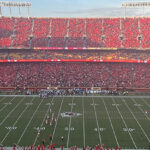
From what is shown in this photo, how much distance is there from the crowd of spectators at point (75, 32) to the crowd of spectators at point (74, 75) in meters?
4.28

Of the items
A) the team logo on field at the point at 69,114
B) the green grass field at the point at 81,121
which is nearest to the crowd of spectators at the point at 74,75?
the green grass field at the point at 81,121

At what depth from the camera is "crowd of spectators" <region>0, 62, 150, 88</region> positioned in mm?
34188

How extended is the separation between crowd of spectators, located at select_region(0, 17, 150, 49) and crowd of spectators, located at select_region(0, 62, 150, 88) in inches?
168

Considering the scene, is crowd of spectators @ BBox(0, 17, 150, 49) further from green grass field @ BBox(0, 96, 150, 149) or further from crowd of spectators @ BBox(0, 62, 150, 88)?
green grass field @ BBox(0, 96, 150, 149)

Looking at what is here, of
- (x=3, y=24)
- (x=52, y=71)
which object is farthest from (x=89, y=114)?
(x=3, y=24)

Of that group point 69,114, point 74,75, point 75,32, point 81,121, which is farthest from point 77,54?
point 81,121

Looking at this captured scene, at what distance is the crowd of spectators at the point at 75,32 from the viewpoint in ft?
134

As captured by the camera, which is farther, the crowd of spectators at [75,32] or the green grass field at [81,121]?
the crowd of spectators at [75,32]

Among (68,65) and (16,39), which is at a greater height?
(16,39)

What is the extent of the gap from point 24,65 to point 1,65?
3.27 metres

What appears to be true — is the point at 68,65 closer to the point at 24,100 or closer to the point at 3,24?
the point at 24,100

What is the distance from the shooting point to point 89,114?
898 inches

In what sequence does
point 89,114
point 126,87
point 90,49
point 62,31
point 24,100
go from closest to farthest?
point 89,114 → point 24,100 → point 126,87 → point 90,49 → point 62,31

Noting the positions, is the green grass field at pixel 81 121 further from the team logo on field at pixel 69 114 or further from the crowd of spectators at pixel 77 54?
the crowd of spectators at pixel 77 54
